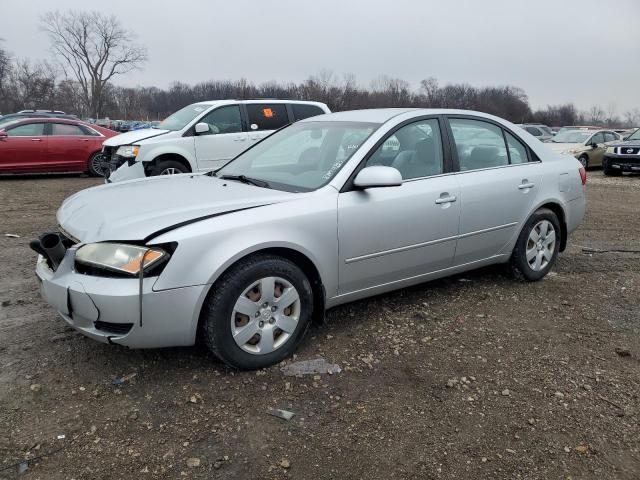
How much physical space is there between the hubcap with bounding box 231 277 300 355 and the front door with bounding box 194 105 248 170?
5.97 m

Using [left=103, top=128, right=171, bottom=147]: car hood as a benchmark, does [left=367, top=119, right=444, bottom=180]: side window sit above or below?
below

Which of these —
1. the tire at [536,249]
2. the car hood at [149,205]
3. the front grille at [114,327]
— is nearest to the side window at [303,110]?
the tire at [536,249]

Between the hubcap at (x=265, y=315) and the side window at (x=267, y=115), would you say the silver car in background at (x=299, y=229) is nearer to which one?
the hubcap at (x=265, y=315)

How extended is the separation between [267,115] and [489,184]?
6074 mm

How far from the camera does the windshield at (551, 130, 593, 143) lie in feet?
60.2

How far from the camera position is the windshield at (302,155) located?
3723 mm

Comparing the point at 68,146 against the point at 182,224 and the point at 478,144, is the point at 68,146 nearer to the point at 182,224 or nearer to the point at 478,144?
the point at 478,144

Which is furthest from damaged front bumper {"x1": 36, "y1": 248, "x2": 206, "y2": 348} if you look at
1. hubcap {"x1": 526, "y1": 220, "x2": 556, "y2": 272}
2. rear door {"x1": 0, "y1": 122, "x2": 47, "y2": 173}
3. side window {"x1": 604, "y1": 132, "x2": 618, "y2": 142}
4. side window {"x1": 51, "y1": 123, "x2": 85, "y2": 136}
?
side window {"x1": 604, "y1": 132, "x2": 618, "y2": 142}

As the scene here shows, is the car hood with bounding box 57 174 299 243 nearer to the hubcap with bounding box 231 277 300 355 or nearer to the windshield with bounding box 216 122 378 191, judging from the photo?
the windshield with bounding box 216 122 378 191

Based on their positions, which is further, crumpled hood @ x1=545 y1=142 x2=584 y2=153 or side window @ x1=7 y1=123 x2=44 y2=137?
crumpled hood @ x1=545 y1=142 x2=584 y2=153

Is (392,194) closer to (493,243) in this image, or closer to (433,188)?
(433,188)

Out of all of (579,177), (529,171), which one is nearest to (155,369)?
(529,171)

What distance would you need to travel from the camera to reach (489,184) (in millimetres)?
4328

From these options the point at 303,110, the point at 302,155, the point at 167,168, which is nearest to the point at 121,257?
the point at 302,155
